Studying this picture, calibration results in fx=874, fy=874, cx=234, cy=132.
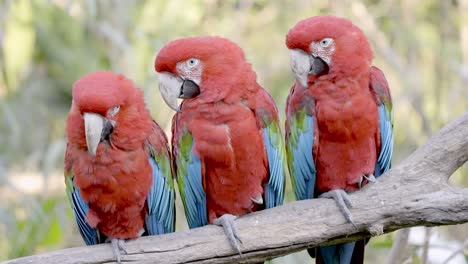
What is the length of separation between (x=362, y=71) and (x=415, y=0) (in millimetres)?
2876

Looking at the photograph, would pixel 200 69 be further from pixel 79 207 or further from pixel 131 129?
pixel 79 207

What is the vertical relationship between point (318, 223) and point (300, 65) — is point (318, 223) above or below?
below

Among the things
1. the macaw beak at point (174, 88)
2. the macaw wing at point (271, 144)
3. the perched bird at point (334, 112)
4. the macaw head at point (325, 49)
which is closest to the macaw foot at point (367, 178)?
the perched bird at point (334, 112)

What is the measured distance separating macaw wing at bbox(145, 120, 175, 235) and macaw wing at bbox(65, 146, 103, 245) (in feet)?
0.79

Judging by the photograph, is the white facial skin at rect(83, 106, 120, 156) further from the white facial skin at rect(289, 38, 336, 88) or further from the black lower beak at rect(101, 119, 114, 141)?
the white facial skin at rect(289, 38, 336, 88)

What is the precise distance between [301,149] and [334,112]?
0.67 ft

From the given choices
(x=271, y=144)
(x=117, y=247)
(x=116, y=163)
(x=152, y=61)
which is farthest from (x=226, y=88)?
(x=152, y=61)

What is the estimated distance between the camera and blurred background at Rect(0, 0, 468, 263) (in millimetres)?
5074

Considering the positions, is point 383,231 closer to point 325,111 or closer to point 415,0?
point 325,111

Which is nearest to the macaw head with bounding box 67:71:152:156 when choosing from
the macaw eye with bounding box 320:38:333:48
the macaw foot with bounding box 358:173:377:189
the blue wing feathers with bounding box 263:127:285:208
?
the blue wing feathers with bounding box 263:127:285:208

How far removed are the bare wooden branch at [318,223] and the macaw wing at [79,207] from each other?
0.19 m

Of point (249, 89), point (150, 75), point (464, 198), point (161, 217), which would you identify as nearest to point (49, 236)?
point (150, 75)

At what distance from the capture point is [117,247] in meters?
3.32

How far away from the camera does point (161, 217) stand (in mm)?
3471
